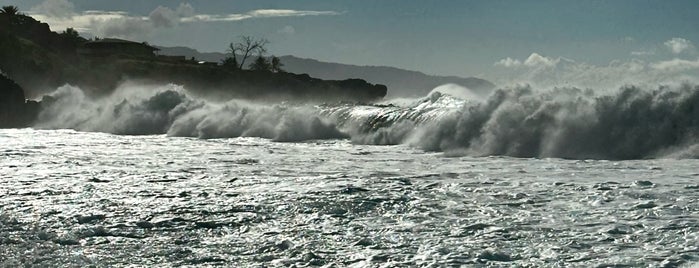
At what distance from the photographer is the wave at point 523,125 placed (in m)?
13.1

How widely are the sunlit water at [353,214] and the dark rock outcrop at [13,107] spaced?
76.5 feet

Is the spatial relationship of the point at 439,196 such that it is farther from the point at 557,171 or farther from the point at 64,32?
the point at 64,32

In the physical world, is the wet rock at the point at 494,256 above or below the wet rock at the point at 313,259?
above

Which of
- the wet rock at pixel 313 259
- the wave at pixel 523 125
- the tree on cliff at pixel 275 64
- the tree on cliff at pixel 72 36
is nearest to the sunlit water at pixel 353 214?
the wet rock at pixel 313 259

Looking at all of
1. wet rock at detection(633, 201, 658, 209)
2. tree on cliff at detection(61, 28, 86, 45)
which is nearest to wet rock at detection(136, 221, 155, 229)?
wet rock at detection(633, 201, 658, 209)

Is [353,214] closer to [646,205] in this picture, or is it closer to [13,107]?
[646,205]

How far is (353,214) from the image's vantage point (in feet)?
23.7

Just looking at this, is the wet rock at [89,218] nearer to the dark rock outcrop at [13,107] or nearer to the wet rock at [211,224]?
the wet rock at [211,224]

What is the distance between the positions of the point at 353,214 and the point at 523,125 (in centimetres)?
834

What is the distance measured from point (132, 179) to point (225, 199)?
8.07 feet

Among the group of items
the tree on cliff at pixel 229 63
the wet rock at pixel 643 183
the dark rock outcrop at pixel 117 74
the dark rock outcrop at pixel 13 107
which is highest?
the tree on cliff at pixel 229 63

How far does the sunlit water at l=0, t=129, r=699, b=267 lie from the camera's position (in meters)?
5.60

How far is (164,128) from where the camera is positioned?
25125 mm

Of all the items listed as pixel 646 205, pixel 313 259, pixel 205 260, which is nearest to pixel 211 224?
pixel 205 260
